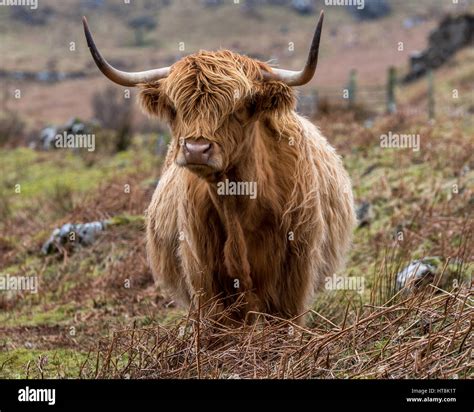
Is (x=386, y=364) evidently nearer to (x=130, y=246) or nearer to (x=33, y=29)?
(x=130, y=246)

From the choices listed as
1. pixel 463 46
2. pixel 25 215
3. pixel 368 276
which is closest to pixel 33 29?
pixel 463 46

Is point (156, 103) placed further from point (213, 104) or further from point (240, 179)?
point (240, 179)

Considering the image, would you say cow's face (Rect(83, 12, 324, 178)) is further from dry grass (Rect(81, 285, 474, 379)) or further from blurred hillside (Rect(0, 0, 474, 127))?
blurred hillside (Rect(0, 0, 474, 127))

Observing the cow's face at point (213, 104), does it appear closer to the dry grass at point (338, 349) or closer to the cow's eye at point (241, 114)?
the cow's eye at point (241, 114)

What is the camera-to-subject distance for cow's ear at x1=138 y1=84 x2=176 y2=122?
5.38 m

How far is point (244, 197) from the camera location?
17.8 feet

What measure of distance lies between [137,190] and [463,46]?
2285 centimetres

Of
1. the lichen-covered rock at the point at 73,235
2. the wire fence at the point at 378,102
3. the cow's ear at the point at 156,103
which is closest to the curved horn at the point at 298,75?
the cow's ear at the point at 156,103

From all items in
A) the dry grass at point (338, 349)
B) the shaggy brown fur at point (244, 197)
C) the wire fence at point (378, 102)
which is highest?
the wire fence at point (378, 102)

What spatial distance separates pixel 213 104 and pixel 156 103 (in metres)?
0.58

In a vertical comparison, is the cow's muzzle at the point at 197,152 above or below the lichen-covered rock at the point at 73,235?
above

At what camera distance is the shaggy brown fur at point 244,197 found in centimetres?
513

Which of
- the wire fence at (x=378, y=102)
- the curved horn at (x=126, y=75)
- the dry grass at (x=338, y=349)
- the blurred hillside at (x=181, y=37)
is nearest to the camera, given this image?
the dry grass at (x=338, y=349)

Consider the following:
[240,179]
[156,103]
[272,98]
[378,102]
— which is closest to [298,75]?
[272,98]
